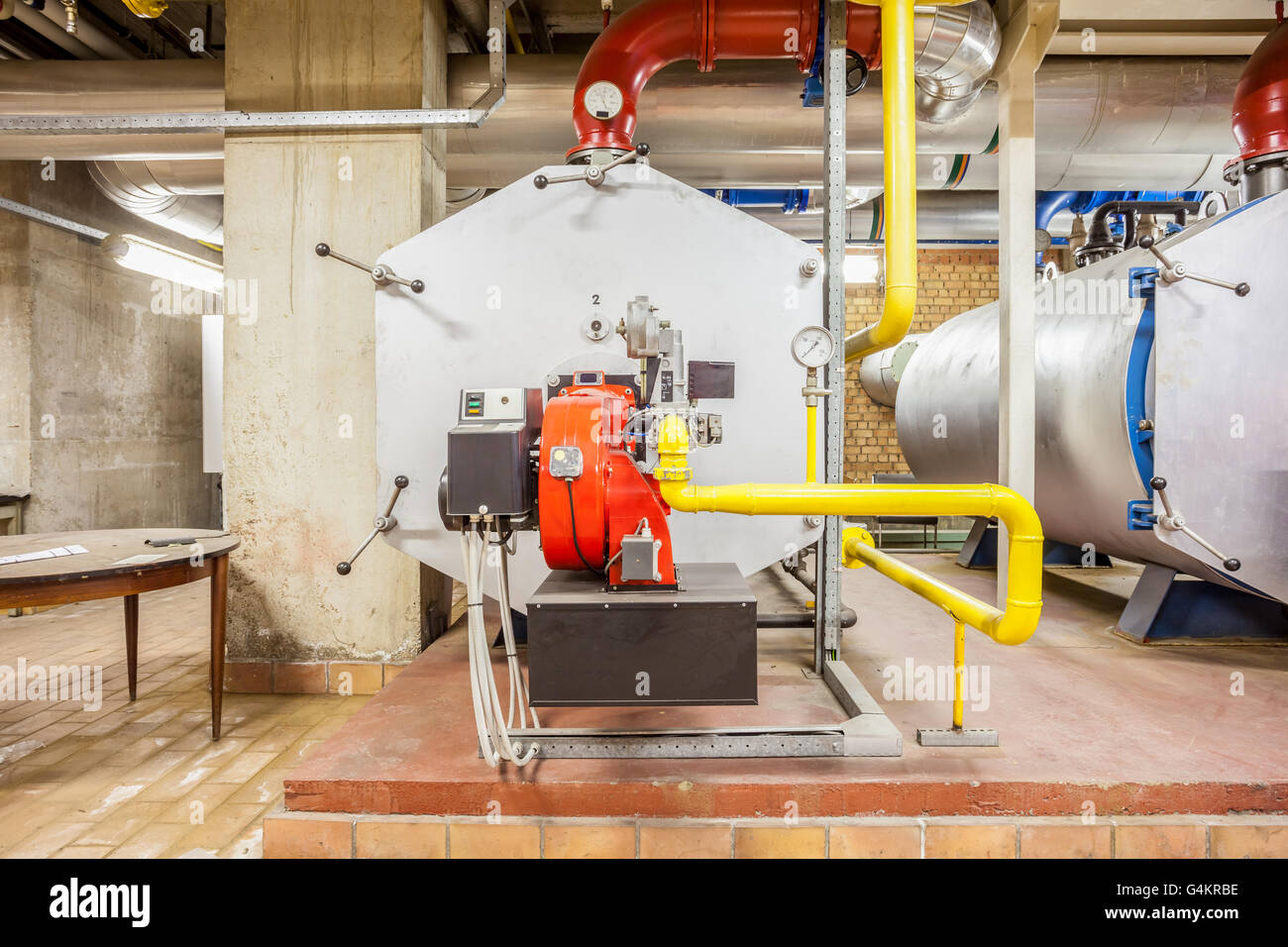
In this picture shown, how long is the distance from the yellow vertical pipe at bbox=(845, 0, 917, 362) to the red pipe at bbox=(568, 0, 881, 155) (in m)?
0.45

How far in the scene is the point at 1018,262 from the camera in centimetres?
266

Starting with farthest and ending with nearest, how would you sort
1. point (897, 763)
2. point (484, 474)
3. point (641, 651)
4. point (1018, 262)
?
point (1018, 262) < point (897, 763) < point (484, 474) < point (641, 651)

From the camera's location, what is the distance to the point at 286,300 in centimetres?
273

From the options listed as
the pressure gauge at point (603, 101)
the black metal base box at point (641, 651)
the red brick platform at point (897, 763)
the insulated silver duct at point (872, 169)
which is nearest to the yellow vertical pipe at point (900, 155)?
the pressure gauge at point (603, 101)

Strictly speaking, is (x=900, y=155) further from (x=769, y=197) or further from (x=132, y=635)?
(x=132, y=635)

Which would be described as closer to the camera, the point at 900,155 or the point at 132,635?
the point at 900,155

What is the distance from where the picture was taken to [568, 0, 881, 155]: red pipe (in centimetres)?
242

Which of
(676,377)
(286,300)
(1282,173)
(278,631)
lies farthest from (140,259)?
(1282,173)

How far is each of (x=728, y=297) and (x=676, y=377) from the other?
0.61 metres

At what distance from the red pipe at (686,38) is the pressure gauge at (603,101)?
0.02m

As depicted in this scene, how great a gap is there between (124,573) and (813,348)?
2186 mm

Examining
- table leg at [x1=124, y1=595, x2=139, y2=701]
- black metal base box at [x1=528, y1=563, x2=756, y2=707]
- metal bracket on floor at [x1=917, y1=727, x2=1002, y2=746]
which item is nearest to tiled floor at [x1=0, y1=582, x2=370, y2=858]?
table leg at [x1=124, y1=595, x2=139, y2=701]

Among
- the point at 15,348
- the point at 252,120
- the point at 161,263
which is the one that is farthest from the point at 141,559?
the point at 161,263
